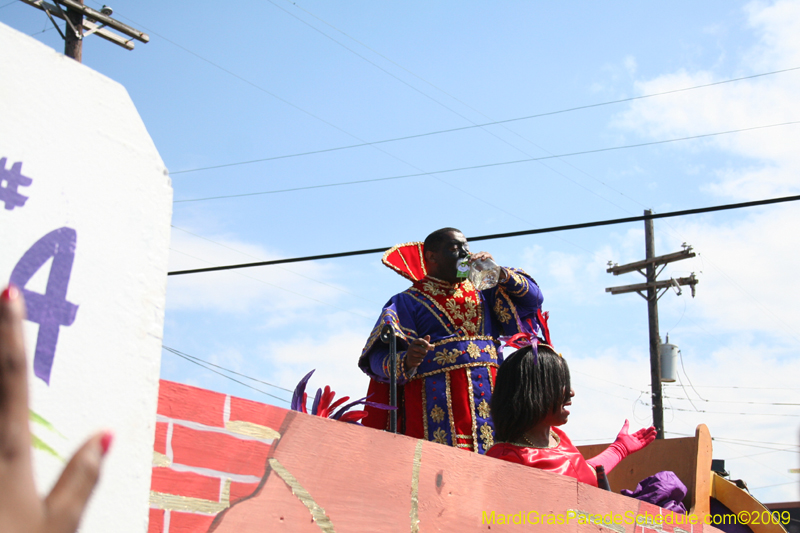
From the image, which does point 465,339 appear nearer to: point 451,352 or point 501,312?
point 451,352

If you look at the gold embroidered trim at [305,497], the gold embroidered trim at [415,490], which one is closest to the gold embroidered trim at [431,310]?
the gold embroidered trim at [415,490]

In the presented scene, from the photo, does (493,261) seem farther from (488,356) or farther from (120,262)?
(120,262)

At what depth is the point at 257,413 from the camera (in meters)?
2.02

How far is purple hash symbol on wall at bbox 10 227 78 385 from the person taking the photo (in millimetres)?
1306

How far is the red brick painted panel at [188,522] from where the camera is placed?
5.79ft

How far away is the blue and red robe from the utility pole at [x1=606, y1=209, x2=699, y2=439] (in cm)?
1358

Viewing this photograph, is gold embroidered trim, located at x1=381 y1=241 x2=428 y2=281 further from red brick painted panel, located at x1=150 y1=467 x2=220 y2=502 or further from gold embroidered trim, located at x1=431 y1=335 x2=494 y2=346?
red brick painted panel, located at x1=150 y1=467 x2=220 y2=502

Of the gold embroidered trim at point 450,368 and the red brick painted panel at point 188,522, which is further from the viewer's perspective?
the gold embroidered trim at point 450,368

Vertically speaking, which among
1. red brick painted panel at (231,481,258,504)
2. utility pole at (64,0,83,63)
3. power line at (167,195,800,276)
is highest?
utility pole at (64,0,83,63)

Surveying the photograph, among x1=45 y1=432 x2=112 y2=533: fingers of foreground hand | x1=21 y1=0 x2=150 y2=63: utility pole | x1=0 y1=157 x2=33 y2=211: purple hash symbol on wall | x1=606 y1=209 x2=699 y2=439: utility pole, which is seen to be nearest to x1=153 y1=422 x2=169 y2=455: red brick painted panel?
x1=0 y1=157 x2=33 y2=211: purple hash symbol on wall

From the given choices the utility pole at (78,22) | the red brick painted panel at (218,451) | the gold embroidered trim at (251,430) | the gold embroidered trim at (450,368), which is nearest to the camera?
the red brick painted panel at (218,451)

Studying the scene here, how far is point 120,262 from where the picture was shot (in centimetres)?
148

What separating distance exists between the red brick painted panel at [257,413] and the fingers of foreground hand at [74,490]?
48.8 inches

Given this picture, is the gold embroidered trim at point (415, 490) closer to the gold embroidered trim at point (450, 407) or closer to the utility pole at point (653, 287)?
the gold embroidered trim at point (450, 407)
